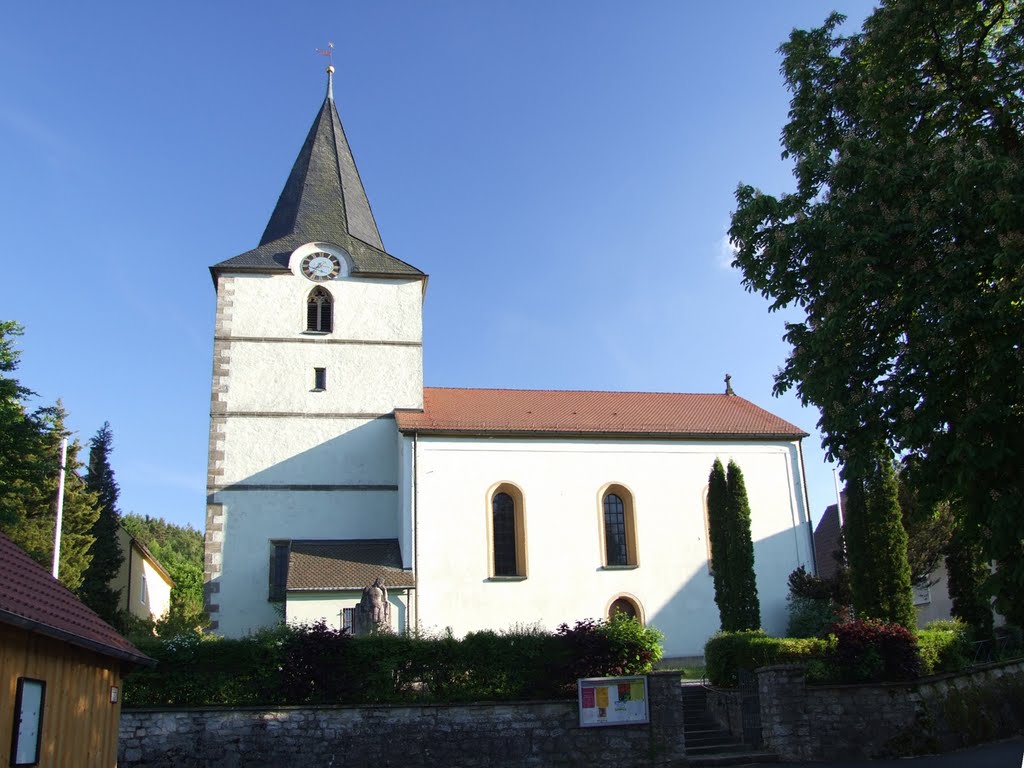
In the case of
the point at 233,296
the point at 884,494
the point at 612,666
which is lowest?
the point at 612,666

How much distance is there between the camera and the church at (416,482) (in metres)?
23.7

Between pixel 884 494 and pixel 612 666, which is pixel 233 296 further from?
pixel 884 494

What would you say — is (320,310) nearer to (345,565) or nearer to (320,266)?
(320,266)

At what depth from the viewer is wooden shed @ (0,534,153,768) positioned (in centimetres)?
886

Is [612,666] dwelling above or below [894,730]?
above

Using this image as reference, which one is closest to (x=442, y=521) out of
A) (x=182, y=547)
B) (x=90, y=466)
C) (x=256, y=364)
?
(x=256, y=364)

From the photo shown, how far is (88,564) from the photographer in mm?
26203

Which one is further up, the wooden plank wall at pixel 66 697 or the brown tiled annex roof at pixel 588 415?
the brown tiled annex roof at pixel 588 415

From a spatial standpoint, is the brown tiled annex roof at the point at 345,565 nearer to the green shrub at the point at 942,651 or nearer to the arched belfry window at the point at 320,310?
the arched belfry window at the point at 320,310

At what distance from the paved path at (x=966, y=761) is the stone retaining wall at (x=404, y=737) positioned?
2.31 metres

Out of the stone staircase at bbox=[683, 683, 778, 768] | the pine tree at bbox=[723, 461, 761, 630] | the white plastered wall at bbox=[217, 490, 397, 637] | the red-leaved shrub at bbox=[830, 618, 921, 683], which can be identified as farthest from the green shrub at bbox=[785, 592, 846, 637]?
the white plastered wall at bbox=[217, 490, 397, 637]

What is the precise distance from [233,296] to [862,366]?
1999cm

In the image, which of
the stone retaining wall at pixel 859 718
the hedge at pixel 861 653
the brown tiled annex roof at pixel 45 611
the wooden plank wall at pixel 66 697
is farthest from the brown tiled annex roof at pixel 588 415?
the wooden plank wall at pixel 66 697

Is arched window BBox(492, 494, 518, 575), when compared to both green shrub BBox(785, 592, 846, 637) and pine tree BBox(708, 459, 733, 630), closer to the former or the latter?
pine tree BBox(708, 459, 733, 630)
